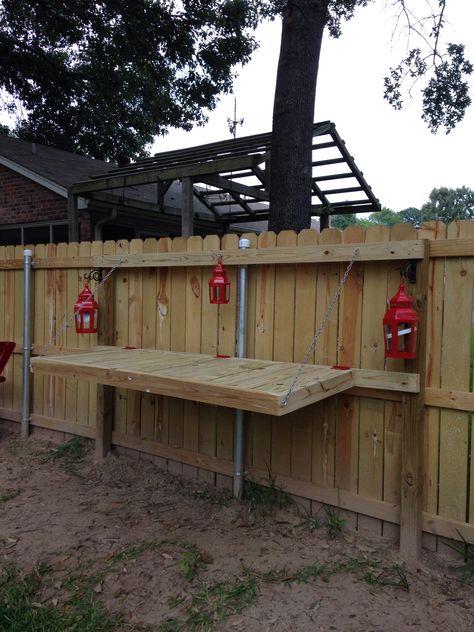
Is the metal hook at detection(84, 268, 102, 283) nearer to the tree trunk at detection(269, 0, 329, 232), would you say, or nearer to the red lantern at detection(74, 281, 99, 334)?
the red lantern at detection(74, 281, 99, 334)

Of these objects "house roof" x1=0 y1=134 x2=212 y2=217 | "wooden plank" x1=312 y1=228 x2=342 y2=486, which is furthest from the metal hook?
"house roof" x1=0 y1=134 x2=212 y2=217

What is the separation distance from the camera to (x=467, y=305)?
2.68 m

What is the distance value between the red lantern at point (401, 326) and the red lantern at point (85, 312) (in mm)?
2515

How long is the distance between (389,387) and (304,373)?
0.49 metres

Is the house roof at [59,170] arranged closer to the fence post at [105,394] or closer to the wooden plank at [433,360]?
the fence post at [105,394]

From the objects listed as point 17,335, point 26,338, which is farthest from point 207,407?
point 17,335

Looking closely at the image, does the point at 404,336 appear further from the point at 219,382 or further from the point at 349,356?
the point at 219,382

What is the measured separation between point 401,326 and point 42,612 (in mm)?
2290

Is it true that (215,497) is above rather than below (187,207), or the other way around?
below

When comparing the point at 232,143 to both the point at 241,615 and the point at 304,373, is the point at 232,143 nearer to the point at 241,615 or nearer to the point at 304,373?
the point at 304,373

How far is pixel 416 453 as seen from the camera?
2760 millimetres

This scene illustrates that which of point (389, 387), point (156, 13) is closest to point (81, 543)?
point (389, 387)

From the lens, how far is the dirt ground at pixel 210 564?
236 cm

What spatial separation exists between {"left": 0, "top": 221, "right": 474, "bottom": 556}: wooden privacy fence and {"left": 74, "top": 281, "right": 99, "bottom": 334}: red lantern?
13 centimetres
